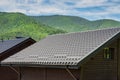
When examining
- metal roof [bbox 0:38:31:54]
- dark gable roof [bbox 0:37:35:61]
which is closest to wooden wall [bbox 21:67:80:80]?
dark gable roof [bbox 0:37:35:61]

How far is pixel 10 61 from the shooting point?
20594mm

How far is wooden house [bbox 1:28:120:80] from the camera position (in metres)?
15.7

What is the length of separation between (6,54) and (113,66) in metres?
11.5

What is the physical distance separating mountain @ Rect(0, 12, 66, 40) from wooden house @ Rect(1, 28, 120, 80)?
8834 cm

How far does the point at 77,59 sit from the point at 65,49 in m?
2.98

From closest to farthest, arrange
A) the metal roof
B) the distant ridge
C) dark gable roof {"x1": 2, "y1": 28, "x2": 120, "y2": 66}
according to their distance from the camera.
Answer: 1. dark gable roof {"x1": 2, "y1": 28, "x2": 120, "y2": 66}
2. the metal roof
3. the distant ridge

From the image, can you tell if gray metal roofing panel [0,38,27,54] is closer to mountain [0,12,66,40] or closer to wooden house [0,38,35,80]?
wooden house [0,38,35,80]

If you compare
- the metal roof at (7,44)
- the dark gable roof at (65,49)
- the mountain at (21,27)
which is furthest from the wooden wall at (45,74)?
the mountain at (21,27)

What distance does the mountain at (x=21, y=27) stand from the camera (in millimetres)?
118938

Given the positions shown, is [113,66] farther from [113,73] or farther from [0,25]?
[0,25]

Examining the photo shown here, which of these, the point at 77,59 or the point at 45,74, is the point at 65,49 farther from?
the point at 77,59

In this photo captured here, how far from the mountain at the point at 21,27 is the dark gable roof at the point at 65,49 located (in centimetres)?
8723

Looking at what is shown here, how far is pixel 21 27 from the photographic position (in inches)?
5192

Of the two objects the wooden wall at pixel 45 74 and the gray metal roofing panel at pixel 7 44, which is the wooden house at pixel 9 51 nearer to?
the gray metal roofing panel at pixel 7 44
